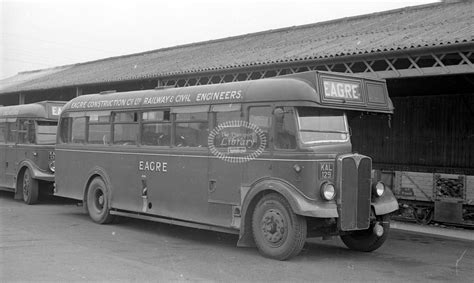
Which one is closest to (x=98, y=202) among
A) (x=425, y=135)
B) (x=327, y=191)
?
(x=327, y=191)

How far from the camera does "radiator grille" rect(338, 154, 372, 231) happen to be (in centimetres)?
791

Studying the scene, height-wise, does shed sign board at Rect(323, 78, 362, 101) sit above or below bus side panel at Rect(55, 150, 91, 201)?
above

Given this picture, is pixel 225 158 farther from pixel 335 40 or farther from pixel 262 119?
pixel 335 40

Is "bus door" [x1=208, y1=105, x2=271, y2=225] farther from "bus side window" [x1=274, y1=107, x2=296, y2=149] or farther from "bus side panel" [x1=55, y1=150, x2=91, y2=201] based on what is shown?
A: "bus side panel" [x1=55, y1=150, x2=91, y2=201]

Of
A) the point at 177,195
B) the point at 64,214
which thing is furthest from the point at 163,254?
the point at 64,214

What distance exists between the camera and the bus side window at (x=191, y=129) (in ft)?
30.3

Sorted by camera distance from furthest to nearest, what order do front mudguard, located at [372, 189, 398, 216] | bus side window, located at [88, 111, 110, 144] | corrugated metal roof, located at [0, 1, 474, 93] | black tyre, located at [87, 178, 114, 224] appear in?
corrugated metal roof, located at [0, 1, 474, 93], bus side window, located at [88, 111, 110, 144], black tyre, located at [87, 178, 114, 224], front mudguard, located at [372, 189, 398, 216]

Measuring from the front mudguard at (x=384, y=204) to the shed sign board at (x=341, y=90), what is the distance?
1.61 meters

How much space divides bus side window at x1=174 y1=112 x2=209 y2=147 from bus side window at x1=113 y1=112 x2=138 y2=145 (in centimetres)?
133

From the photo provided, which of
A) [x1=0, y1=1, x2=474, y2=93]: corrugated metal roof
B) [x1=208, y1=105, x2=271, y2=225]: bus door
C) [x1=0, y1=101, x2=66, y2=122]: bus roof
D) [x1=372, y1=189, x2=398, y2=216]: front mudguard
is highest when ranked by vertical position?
[x1=0, y1=1, x2=474, y2=93]: corrugated metal roof

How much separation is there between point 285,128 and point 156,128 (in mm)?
3122

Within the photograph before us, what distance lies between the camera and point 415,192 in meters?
14.4

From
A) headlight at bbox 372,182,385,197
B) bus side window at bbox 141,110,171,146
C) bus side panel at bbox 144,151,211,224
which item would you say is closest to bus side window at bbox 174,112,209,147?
bus side panel at bbox 144,151,211,224

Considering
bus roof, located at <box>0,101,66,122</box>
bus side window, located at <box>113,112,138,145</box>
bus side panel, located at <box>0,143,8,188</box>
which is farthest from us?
bus side panel, located at <box>0,143,8,188</box>
